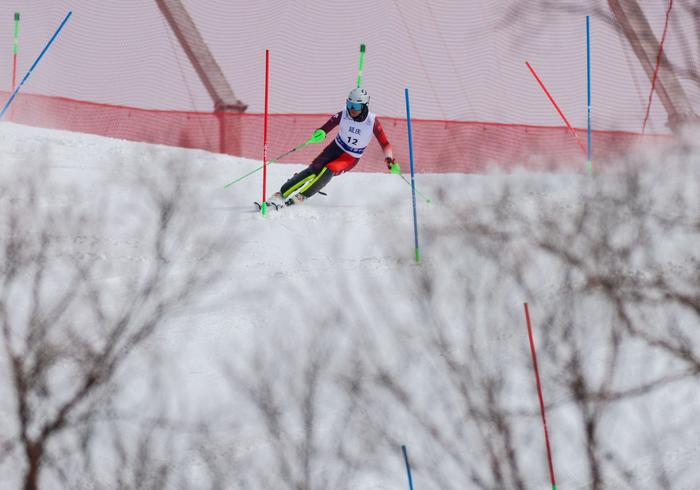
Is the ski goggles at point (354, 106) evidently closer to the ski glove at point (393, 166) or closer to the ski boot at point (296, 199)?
the ski glove at point (393, 166)

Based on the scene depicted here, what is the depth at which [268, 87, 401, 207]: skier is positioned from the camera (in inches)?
567

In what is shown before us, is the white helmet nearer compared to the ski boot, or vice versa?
the white helmet

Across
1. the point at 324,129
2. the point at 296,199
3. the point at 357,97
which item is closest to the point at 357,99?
the point at 357,97

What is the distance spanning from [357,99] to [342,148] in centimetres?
111

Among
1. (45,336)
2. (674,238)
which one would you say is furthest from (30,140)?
(674,238)

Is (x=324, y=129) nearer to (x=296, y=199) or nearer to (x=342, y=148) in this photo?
(x=342, y=148)

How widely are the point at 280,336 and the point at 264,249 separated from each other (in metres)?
2.60

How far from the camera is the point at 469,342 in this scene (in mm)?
11875

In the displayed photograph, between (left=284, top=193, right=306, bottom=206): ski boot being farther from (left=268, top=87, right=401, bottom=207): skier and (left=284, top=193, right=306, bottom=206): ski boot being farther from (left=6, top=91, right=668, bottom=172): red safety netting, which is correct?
(left=6, top=91, right=668, bottom=172): red safety netting

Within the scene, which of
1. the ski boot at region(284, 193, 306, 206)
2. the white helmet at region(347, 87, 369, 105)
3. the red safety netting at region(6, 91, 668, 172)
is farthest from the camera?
the red safety netting at region(6, 91, 668, 172)

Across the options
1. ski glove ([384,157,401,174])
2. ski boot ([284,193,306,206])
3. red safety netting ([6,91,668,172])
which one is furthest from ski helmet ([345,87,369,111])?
red safety netting ([6,91,668,172])

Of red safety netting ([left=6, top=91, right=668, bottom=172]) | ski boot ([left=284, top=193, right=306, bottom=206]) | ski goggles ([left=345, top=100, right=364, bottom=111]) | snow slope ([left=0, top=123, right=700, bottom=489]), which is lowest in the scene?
snow slope ([left=0, top=123, right=700, bottom=489])

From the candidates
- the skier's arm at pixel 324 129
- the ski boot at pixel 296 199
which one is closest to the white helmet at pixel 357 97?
the skier's arm at pixel 324 129

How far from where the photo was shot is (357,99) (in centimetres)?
1423
